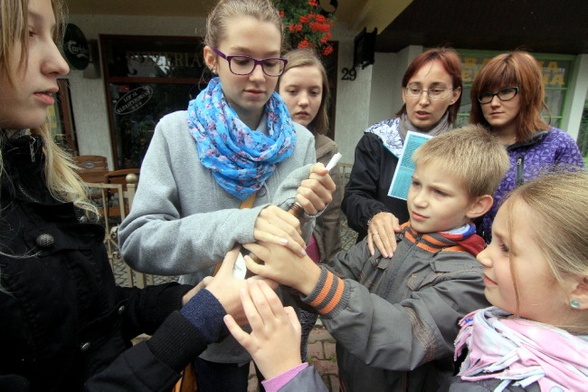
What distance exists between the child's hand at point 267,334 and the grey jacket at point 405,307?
177 millimetres

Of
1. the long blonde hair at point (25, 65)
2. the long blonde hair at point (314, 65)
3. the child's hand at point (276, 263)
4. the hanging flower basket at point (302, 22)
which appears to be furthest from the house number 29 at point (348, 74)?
the child's hand at point (276, 263)

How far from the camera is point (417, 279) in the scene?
1.34m

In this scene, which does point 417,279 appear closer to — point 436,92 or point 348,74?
point 436,92

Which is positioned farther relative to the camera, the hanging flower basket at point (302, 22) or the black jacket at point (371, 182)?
the hanging flower basket at point (302, 22)

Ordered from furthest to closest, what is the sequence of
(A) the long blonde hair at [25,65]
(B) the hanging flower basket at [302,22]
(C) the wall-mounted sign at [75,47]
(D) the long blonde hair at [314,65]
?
(C) the wall-mounted sign at [75,47]
(B) the hanging flower basket at [302,22]
(D) the long blonde hair at [314,65]
(A) the long blonde hair at [25,65]

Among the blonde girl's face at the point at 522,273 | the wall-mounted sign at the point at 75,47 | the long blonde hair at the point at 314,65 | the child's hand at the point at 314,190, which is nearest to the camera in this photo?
the blonde girl's face at the point at 522,273

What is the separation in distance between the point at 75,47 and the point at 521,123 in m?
6.13

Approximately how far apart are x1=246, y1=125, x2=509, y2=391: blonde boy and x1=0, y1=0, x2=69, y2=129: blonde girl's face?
2.20 feet

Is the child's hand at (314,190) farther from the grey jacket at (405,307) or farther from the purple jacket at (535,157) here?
the purple jacket at (535,157)

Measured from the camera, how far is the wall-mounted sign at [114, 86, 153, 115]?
6.38m

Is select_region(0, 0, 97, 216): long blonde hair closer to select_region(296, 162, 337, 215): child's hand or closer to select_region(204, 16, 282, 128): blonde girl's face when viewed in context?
select_region(204, 16, 282, 128): blonde girl's face

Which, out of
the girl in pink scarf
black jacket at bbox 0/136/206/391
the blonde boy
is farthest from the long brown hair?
black jacket at bbox 0/136/206/391

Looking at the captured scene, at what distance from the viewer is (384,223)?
1.61 m

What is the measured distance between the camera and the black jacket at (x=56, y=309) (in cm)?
80
